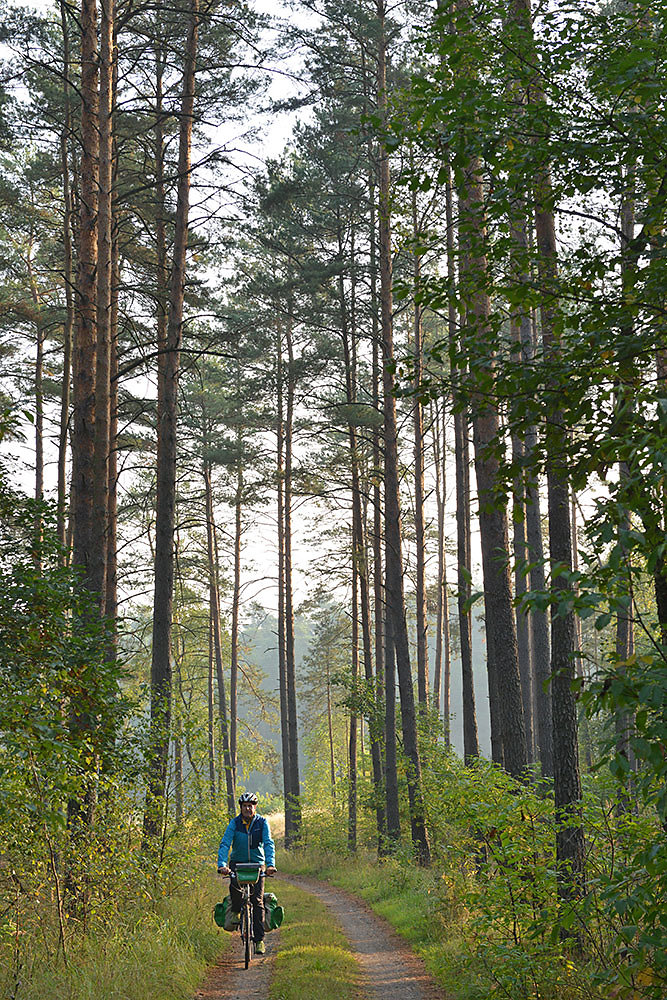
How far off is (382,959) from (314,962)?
1314 millimetres

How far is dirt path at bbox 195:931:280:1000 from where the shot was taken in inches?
301

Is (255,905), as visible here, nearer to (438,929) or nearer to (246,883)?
(246,883)

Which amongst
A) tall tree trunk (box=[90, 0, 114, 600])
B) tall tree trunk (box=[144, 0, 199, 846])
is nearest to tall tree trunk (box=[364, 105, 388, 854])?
tall tree trunk (box=[144, 0, 199, 846])

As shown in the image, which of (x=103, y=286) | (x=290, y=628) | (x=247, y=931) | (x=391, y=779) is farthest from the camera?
(x=290, y=628)

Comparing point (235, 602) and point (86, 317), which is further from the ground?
point (86, 317)

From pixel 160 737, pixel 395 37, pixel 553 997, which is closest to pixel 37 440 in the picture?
pixel 395 37

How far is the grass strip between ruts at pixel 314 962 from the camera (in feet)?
24.2

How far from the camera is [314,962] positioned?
8547mm

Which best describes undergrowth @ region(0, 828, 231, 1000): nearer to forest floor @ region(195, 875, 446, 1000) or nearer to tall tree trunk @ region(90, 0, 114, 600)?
forest floor @ region(195, 875, 446, 1000)

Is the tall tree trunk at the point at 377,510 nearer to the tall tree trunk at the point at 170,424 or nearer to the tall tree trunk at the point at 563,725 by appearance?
the tall tree trunk at the point at 170,424

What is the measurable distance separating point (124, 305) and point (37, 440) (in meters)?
8.39

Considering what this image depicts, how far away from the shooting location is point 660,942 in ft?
10.0

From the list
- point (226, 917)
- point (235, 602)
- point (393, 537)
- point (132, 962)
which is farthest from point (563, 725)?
point (235, 602)

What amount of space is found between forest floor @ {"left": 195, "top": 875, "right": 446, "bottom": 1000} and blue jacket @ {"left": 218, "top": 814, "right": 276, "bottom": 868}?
3.43 feet
